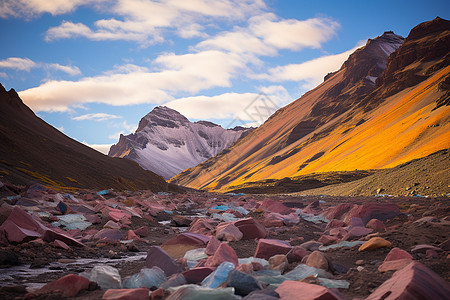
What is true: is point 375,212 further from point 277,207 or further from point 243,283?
point 243,283

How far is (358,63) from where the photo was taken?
111 meters

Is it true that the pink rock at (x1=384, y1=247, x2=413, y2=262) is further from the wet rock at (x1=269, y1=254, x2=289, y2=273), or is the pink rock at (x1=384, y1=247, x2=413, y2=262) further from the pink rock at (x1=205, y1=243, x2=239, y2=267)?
the pink rock at (x1=205, y1=243, x2=239, y2=267)

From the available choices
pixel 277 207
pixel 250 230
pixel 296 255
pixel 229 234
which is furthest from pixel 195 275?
pixel 277 207

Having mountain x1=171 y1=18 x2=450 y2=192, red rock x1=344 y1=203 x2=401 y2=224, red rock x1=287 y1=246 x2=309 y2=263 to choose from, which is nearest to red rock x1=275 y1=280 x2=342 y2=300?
red rock x1=287 y1=246 x2=309 y2=263

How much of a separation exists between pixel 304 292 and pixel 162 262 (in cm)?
178

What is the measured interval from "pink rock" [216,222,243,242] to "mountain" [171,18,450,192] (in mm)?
32938

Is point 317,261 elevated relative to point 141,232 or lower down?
lower down

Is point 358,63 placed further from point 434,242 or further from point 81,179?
point 434,242

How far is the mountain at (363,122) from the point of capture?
4578cm

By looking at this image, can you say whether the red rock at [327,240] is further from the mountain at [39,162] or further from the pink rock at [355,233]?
the mountain at [39,162]

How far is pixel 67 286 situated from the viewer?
2.74 m

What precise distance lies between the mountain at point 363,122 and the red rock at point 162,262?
35.0 m

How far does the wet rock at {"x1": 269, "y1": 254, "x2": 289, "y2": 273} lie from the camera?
318cm

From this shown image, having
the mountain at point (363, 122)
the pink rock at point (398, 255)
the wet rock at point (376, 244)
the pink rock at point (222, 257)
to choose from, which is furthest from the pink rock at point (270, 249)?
the mountain at point (363, 122)
